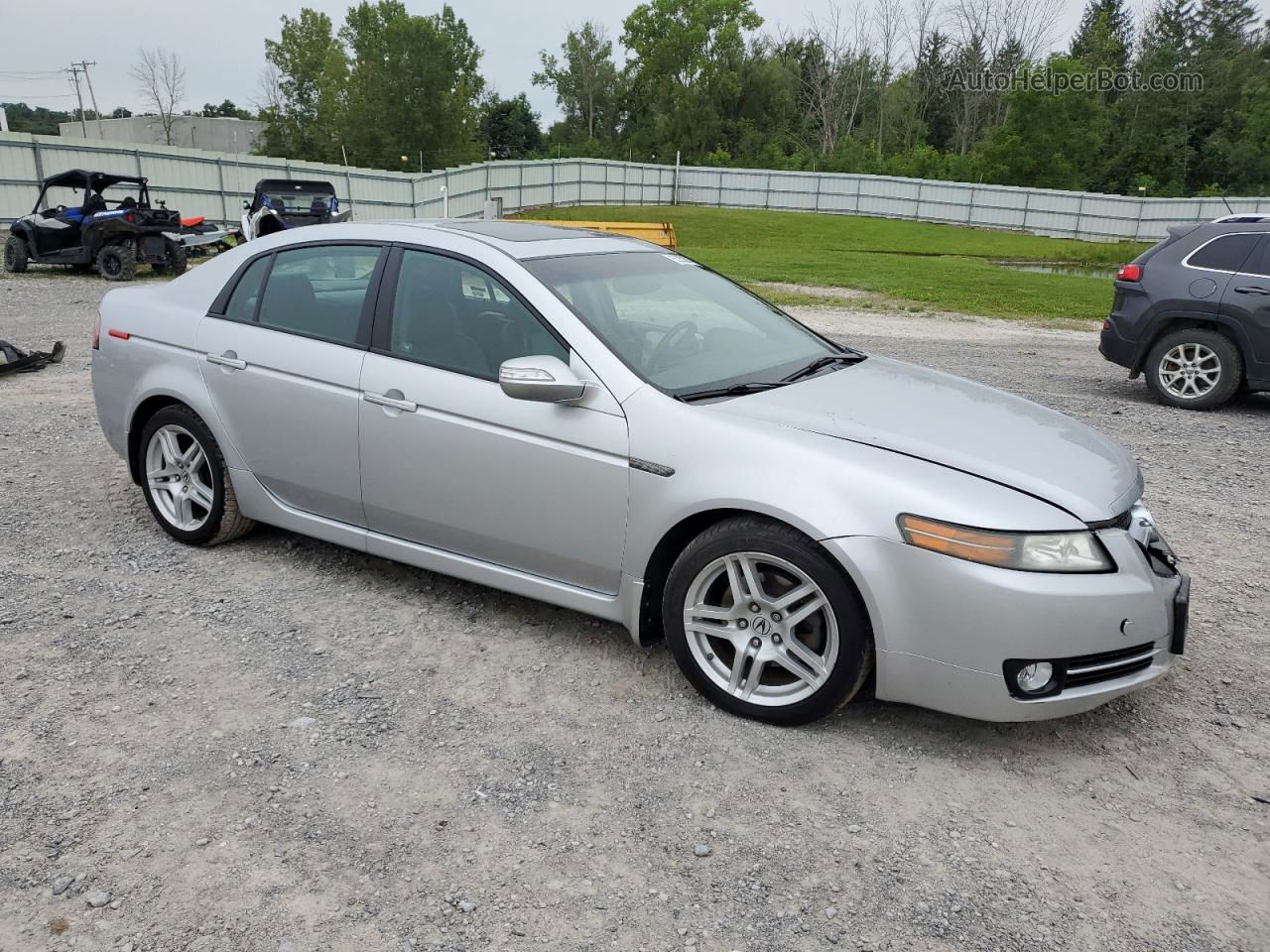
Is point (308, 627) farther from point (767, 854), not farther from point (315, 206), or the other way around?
point (315, 206)

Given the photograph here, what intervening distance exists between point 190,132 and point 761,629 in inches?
3723

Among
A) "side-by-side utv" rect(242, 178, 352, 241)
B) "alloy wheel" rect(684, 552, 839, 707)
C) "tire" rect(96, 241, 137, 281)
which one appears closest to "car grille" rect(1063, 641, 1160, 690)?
"alloy wheel" rect(684, 552, 839, 707)

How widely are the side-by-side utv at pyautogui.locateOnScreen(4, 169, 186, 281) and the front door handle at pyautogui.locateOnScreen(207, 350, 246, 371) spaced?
14280 millimetres

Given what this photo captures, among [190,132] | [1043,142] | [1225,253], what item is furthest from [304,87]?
[1225,253]

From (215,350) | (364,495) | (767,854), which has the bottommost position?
(767,854)

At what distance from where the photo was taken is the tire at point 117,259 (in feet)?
56.6

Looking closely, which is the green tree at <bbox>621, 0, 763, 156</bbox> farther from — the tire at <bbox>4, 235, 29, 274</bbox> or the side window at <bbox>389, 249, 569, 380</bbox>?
the side window at <bbox>389, 249, 569, 380</bbox>

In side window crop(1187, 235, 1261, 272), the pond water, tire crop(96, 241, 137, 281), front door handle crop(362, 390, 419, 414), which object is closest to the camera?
front door handle crop(362, 390, 419, 414)

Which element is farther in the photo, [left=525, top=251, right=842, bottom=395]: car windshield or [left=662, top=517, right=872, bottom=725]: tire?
[left=525, top=251, right=842, bottom=395]: car windshield

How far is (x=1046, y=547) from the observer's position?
317 centimetres

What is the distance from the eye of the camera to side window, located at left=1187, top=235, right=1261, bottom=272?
29.1 ft

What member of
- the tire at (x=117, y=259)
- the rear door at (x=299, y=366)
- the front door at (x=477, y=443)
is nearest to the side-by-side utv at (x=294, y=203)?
the tire at (x=117, y=259)

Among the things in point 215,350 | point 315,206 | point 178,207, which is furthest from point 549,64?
point 215,350

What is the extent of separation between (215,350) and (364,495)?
1.13 meters
